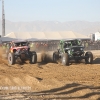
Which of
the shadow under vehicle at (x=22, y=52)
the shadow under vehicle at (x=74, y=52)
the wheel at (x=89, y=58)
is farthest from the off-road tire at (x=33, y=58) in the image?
the wheel at (x=89, y=58)

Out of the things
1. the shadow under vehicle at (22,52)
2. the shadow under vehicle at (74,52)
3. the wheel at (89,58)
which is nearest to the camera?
the shadow under vehicle at (74,52)

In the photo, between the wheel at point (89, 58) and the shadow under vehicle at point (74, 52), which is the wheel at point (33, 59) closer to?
the shadow under vehicle at point (74, 52)

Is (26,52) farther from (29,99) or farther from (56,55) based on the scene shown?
(29,99)

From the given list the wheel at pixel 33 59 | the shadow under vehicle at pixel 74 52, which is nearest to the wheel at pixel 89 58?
the shadow under vehicle at pixel 74 52

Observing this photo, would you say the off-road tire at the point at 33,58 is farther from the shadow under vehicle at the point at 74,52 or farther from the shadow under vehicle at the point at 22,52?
the shadow under vehicle at the point at 74,52

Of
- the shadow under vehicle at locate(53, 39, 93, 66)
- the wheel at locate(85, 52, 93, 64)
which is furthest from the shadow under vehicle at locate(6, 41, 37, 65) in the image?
the wheel at locate(85, 52, 93, 64)

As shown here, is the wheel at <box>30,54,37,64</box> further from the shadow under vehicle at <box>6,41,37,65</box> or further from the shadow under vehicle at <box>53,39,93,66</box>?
the shadow under vehicle at <box>53,39,93,66</box>

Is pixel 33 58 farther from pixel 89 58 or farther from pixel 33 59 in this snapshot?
pixel 89 58

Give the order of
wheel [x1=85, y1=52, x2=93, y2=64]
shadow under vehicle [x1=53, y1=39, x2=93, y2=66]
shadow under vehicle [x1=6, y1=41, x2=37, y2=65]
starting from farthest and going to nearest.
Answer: shadow under vehicle [x1=6, y1=41, x2=37, y2=65]
wheel [x1=85, y1=52, x2=93, y2=64]
shadow under vehicle [x1=53, y1=39, x2=93, y2=66]

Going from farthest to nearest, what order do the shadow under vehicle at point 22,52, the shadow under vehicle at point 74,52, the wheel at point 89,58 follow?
1. the shadow under vehicle at point 22,52
2. the wheel at point 89,58
3. the shadow under vehicle at point 74,52

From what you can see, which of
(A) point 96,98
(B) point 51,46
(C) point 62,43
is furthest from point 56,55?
(B) point 51,46

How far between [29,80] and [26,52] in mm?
9283

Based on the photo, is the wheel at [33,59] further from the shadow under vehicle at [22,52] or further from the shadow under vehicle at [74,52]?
the shadow under vehicle at [74,52]

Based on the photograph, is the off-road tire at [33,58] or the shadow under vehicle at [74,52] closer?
the shadow under vehicle at [74,52]
